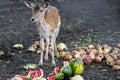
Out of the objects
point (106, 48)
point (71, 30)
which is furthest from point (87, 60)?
point (71, 30)

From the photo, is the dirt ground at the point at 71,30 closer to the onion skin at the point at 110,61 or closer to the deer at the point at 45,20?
the onion skin at the point at 110,61

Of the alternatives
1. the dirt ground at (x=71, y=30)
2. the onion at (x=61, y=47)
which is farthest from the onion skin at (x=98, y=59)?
the onion at (x=61, y=47)

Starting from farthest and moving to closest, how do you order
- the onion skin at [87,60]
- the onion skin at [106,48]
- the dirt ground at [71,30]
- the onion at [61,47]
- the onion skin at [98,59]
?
the onion at [61,47] < the onion skin at [106,48] < the onion skin at [98,59] < the onion skin at [87,60] < the dirt ground at [71,30]

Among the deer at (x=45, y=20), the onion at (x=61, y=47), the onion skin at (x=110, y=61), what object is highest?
the deer at (x=45, y=20)

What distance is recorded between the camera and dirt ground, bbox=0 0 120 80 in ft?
25.2

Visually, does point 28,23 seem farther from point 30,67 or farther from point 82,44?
point 30,67

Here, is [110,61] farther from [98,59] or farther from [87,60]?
[87,60]

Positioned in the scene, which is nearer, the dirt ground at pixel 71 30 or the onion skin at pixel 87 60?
the dirt ground at pixel 71 30

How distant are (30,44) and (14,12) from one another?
4.05m

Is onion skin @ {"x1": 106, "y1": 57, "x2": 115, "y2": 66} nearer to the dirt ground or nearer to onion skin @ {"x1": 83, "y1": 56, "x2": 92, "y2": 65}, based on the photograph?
the dirt ground

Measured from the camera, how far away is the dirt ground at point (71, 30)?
25.2 feet

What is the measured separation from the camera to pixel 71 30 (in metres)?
10.8

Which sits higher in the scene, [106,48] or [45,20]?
[45,20]

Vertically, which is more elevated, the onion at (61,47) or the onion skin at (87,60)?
the onion at (61,47)
